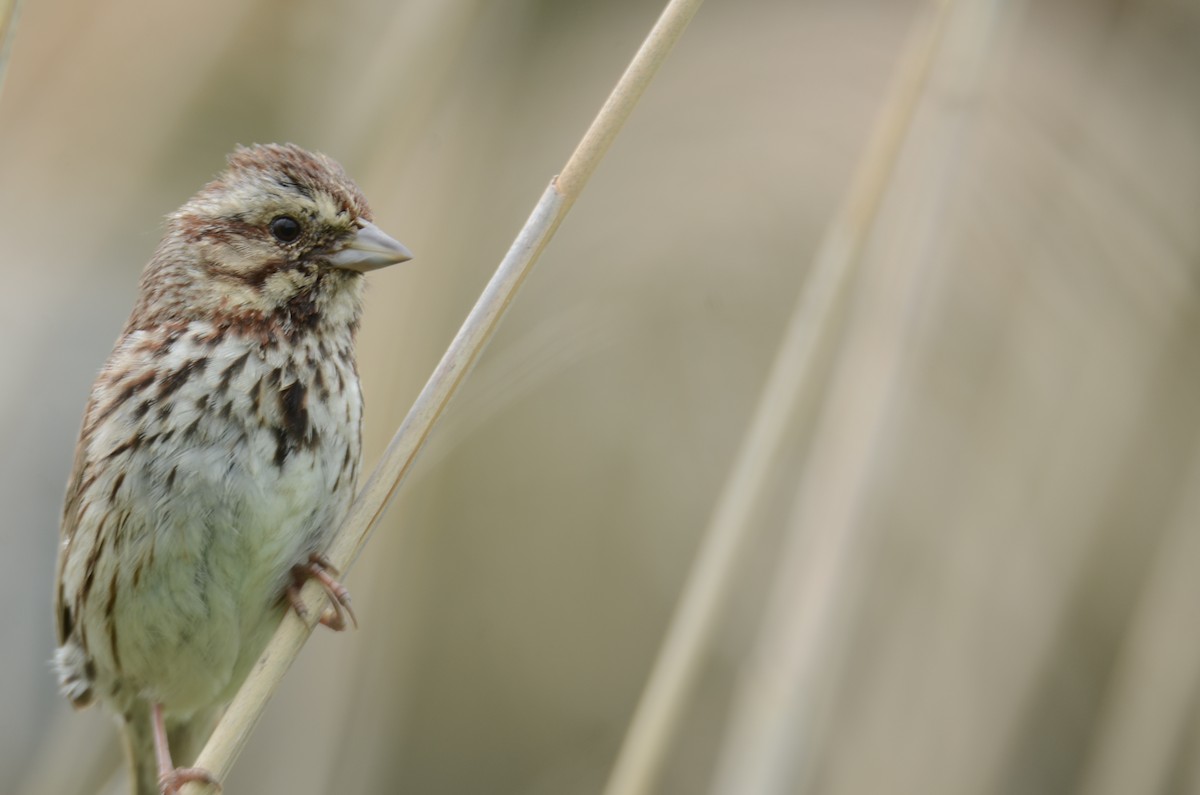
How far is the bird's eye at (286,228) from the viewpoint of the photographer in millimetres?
2152

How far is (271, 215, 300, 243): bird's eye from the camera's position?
2.15m

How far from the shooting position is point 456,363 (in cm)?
168

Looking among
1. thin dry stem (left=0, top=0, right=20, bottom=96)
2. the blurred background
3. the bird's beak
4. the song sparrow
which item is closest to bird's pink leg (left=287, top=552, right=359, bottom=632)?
the song sparrow

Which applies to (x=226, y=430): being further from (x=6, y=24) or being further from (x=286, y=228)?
(x=6, y=24)

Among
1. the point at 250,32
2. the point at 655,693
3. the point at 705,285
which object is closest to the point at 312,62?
the point at 250,32

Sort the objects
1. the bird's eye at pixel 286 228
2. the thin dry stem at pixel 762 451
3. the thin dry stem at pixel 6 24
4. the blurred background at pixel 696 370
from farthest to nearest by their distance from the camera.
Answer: the blurred background at pixel 696 370 < the bird's eye at pixel 286 228 < the thin dry stem at pixel 762 451 < the thin dry stem at pixel 6 24

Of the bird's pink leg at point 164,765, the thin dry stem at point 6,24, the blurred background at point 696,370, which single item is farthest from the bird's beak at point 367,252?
the bird's pink leg at point 164,765

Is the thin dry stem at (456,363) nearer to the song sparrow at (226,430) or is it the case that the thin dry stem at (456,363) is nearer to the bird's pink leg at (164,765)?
the bird's pink leg at (164,765)

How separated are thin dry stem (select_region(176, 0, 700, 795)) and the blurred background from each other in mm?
604

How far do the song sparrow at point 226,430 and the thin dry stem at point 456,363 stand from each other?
37 cm

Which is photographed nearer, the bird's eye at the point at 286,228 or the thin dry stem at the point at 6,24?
the thin dry stem at the point at 6,24

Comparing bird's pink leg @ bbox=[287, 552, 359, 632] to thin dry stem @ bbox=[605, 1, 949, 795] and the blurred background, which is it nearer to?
the blurred background

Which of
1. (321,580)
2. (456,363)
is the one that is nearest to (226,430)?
(321,580)

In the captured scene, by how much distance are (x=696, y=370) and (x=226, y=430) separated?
168 cm
